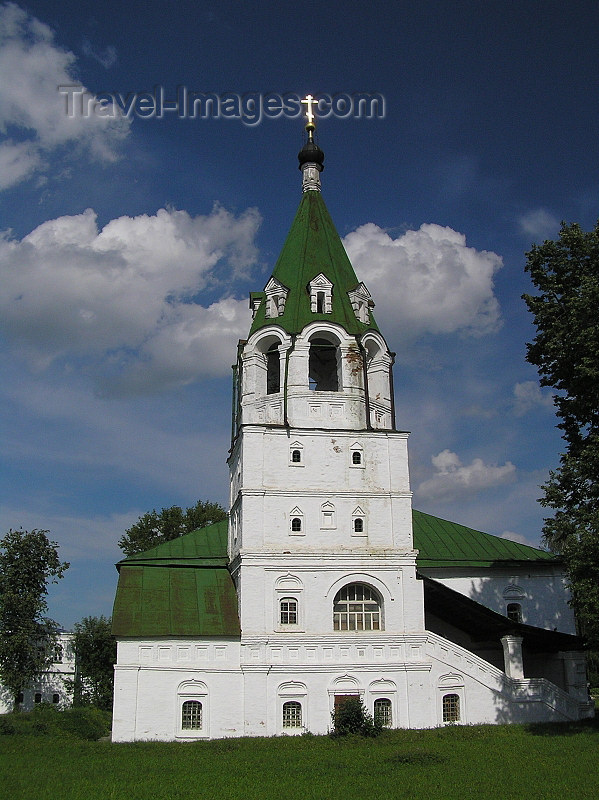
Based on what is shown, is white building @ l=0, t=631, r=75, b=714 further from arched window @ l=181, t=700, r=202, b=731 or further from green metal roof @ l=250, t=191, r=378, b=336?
green metal roof @ l=250, t=191, r=378, b=336

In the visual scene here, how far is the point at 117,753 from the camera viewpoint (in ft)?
71.1

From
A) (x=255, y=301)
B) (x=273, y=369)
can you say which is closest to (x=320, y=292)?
(x=255, y=301)

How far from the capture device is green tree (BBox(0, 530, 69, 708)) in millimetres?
38438

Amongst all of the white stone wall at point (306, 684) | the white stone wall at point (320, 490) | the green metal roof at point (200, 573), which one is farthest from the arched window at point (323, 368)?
the white stone wall at point (306, 684)

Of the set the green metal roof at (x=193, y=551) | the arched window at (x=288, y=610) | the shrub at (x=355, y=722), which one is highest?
the green metal roof at (x=193, y=551)

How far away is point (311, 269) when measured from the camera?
101 feet

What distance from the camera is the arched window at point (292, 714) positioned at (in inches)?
975

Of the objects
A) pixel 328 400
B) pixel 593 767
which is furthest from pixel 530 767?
pixel 328 400

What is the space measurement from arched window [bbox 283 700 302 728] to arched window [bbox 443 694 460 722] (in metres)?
5.07

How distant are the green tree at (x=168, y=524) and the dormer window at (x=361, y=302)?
793 inches

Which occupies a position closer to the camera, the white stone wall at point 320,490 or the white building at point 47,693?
the white stone wall at point 320,490

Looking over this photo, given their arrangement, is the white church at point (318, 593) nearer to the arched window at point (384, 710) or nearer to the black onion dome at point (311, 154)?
the arched window at point (384, 710)

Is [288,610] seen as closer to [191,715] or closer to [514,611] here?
[191,715]

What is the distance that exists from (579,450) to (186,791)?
14.7 m
